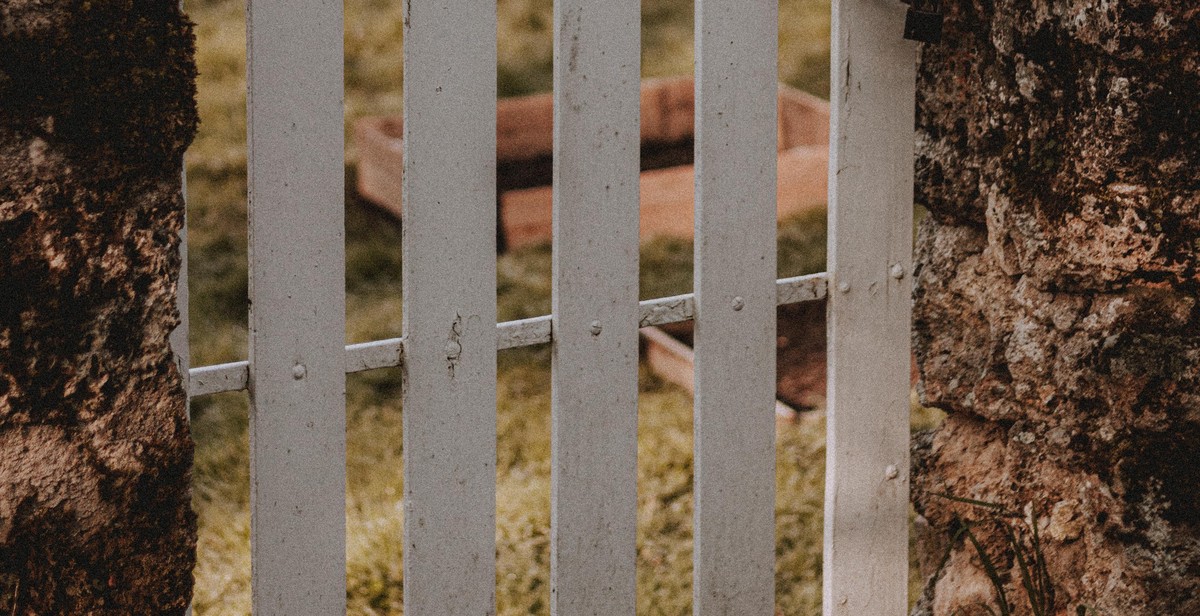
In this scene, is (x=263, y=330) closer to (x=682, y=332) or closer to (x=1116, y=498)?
(x=1116, y=498)

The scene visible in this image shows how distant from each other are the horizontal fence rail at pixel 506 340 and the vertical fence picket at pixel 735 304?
6 cm

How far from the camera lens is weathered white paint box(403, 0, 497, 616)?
2135mm

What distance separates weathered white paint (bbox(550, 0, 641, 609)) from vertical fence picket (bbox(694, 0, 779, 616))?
0.52ft

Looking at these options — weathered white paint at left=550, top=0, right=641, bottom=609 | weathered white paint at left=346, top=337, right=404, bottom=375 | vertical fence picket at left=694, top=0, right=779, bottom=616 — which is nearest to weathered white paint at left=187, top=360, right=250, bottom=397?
weathered white paint at left=346, top=337, right=404, bottom=375

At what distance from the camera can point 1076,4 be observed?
217 centimetres

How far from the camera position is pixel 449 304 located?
2201mm

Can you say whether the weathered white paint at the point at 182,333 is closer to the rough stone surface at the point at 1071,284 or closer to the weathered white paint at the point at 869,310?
the weathered white paint at the point at 869,310

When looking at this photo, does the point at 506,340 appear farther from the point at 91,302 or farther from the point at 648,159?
the point at 648,159

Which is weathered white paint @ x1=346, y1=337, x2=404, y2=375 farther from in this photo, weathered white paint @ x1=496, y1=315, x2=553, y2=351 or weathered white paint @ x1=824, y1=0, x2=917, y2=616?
weathered white paint @ x1=824, y1=0, x2=917, y2=616

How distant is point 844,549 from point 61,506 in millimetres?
1595

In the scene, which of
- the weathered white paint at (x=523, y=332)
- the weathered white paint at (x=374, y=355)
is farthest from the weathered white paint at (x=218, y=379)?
the weathered white paint at (x=523, y=332)

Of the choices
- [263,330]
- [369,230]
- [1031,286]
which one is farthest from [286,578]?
[369,230]

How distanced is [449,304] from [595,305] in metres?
0.29

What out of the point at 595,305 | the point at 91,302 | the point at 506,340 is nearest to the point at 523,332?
the point at 506,340
